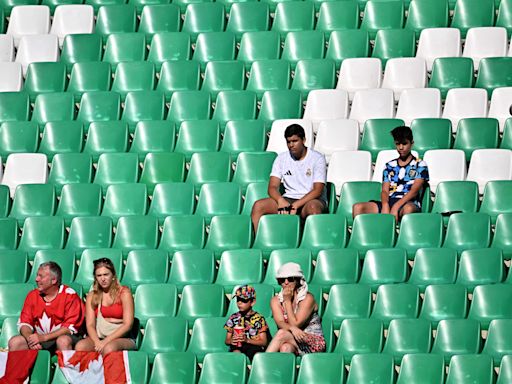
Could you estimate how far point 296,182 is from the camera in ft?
31.5

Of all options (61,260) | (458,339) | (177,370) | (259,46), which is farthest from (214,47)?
(458,339)

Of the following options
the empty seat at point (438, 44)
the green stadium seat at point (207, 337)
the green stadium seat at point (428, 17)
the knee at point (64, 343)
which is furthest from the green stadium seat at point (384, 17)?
the knee at point (64, 343)

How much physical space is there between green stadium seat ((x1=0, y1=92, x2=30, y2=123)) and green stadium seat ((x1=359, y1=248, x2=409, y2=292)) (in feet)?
10.6

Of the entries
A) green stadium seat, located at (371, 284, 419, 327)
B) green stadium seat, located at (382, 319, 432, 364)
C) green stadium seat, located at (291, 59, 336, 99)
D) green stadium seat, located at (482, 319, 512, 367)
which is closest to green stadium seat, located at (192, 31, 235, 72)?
green stadium seat, located at (291, 59, 336, 99)

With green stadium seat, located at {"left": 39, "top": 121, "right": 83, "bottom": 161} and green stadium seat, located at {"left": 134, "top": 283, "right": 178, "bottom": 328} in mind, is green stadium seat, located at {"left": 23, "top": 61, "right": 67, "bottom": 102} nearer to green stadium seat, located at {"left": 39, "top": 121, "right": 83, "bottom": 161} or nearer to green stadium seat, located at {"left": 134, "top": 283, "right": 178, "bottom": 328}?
green stadium seat, located at {"left": 39, "top": 121, "right": 83, "bottom": 161}

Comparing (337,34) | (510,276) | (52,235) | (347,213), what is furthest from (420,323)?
(337,34)

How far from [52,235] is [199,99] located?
5.51 ft

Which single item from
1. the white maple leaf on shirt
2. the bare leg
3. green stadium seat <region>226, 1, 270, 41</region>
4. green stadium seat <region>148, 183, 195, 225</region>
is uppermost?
green stadium seat <region>226, 1, 270, 41</region>

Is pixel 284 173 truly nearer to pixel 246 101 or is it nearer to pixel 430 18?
pixel 246 101

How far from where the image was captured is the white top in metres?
9.56

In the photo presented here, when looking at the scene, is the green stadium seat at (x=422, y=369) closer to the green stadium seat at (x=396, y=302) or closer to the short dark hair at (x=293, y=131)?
the green stadium seat at (x=396, y=302)

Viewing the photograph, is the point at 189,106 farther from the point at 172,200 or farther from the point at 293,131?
the point at 293,131

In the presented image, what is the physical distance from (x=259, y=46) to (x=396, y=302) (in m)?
3.18

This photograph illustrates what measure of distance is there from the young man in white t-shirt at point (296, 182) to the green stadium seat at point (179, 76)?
1.50m
